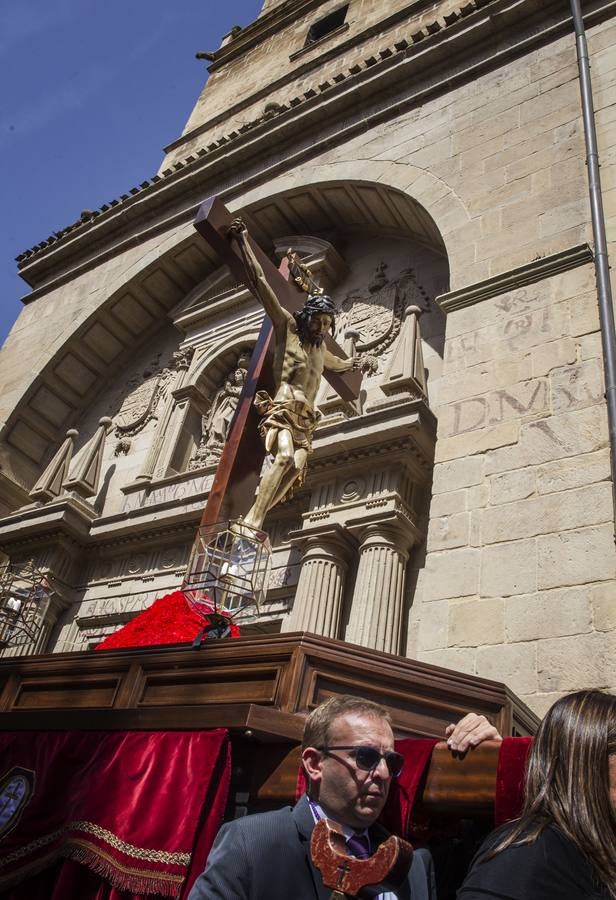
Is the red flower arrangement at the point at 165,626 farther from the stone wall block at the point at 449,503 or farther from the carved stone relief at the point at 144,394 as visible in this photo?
the carved stone relief at the point at 144,394

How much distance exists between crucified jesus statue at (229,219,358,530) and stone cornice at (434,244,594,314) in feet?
Result: 4.73

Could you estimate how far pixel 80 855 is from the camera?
2.93 metres

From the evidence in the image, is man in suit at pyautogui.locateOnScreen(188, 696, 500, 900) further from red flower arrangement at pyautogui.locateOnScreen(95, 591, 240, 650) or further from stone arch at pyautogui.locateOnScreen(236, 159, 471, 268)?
stone arch at pyautogui.locateOnScreen(236, 159, 471, 268)

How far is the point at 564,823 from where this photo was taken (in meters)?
1.78

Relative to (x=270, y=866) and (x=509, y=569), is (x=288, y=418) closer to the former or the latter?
(x=509, y=569)

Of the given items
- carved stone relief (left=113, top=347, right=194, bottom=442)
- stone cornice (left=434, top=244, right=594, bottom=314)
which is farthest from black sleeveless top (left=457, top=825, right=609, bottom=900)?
carved stone relief (left=113, top=347, right=194, bottom=442)

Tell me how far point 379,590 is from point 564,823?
5316mm

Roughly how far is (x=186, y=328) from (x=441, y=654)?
9574 mm

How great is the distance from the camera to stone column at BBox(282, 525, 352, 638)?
720 cm

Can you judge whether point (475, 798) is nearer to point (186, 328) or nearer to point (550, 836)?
point (550, 836)

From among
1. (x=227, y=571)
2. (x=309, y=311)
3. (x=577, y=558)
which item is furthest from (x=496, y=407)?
(x=227, y=571)

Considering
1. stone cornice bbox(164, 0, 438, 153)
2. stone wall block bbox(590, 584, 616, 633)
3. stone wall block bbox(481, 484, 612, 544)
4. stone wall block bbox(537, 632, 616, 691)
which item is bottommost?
stone wall block bbox(537, 632, 616, 691)

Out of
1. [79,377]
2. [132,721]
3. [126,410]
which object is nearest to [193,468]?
[126,410]

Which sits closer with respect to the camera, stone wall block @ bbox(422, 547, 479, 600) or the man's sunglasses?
the man's sunglasses
